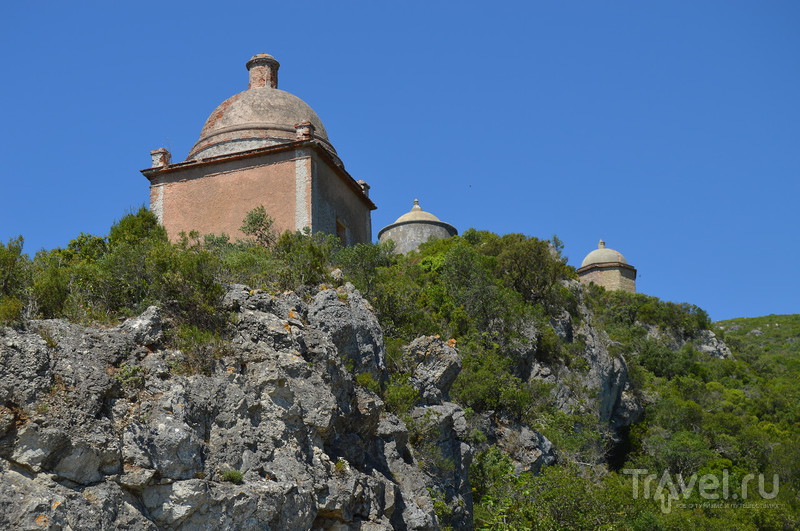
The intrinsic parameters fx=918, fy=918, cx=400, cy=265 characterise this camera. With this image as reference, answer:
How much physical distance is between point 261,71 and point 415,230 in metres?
12.6

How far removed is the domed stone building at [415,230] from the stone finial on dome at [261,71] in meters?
11.9

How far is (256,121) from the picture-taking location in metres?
26.1

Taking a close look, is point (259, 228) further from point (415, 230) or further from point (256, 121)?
point (415, 230)

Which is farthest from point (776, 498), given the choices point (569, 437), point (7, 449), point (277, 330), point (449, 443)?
point (7, 449)

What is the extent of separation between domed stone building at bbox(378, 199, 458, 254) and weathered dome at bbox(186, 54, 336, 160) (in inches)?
469

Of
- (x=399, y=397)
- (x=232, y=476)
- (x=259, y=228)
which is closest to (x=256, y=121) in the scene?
(x=259, y=228)

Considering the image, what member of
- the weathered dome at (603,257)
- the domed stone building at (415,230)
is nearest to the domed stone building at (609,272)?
the weathered dome at (603,257)

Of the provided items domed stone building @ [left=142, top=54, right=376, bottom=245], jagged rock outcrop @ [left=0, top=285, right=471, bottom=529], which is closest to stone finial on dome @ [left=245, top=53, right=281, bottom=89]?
domed stone building @ [left=142, top=54, right=376, bottom=245]

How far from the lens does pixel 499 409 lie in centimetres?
2045

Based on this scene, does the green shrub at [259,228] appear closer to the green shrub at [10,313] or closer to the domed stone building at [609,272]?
the green shrub at [10,313]

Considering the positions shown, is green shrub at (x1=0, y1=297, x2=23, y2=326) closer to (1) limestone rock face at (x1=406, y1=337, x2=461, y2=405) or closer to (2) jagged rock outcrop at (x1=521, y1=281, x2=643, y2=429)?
(1) limestone rock face at (x1=406, y1=337, x2=461, y2=405)

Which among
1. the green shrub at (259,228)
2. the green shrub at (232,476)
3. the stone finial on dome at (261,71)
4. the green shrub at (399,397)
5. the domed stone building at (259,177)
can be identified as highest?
the stone finial on dome at (261,71)

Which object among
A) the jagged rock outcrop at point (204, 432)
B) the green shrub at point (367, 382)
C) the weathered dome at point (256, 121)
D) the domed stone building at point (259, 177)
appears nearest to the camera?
the jagged rock outcrop at point (204, 432)

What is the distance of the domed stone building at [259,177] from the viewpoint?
24.0 metres
